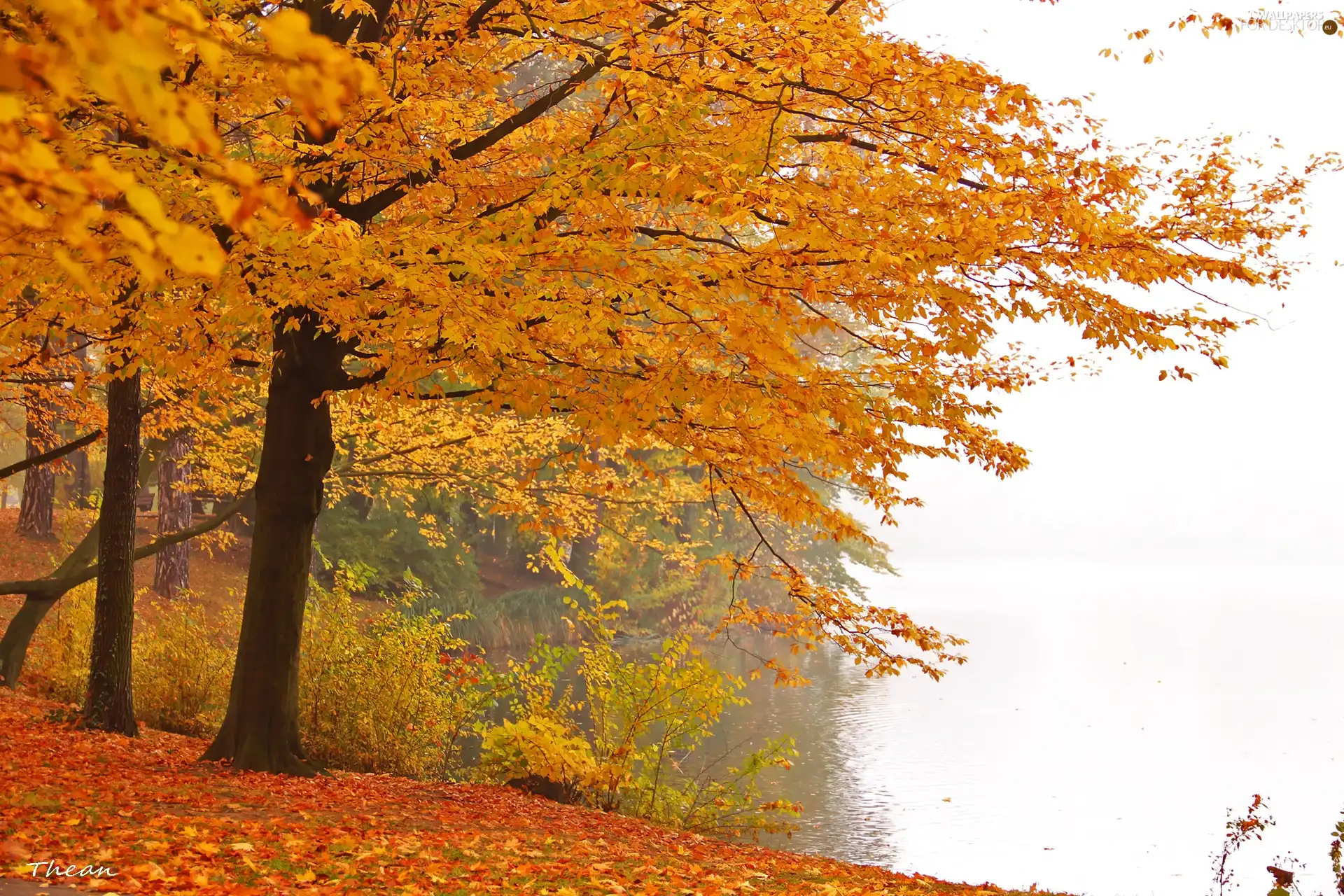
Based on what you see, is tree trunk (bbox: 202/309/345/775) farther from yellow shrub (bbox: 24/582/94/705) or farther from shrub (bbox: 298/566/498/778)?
yellow shrub (bbox: 24/582/94/705)

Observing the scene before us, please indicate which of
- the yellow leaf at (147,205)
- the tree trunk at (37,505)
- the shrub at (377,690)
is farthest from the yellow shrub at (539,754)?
the tree trunk at (37,505)

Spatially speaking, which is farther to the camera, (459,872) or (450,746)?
(450,746)

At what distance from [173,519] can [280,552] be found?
12741 millimetres

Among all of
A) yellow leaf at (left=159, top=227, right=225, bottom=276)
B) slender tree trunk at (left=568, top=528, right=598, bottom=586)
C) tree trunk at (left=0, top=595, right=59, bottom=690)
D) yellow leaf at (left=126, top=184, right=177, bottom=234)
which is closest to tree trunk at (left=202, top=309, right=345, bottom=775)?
tree trunk at (left=0, top=595, right=59, bottom=690)

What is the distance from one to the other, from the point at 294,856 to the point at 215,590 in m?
19.5

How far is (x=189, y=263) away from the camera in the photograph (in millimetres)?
2193

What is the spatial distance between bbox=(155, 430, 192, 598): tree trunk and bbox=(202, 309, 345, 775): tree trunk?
11.7 meters

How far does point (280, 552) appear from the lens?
9109 mm

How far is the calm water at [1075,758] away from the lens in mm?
13297

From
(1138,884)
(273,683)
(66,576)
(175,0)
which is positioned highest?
(175,0)

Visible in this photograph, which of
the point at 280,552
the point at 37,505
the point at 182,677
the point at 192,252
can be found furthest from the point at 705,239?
the point at 37,505

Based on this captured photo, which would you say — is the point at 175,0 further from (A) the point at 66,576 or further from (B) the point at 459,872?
(A) the point at 66,576

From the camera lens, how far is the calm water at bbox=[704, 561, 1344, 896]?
43.6ft

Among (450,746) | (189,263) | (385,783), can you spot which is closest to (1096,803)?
(450,746)
